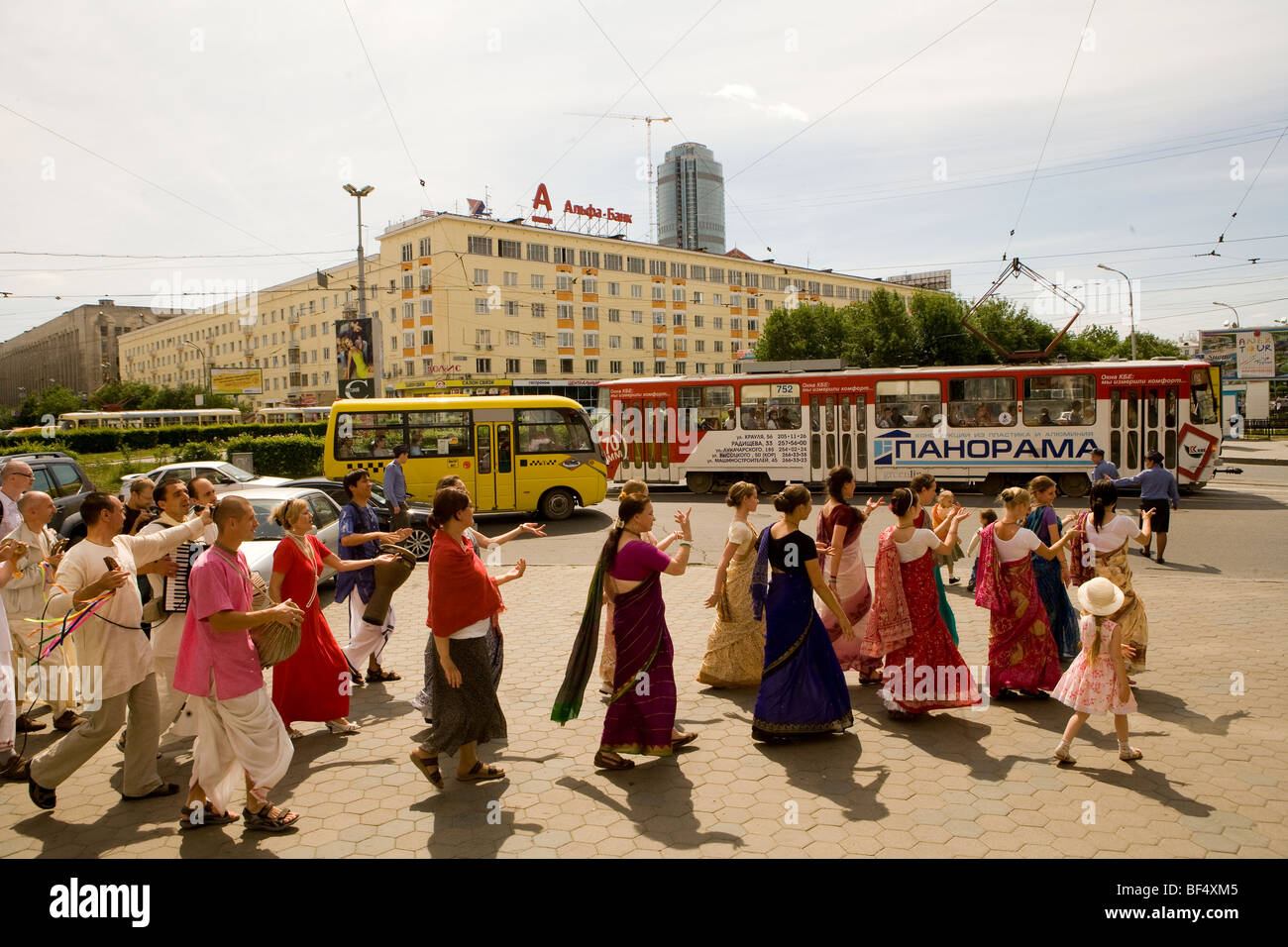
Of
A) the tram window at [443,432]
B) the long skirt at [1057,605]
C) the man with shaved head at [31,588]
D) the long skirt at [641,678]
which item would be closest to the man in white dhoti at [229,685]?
the man with shaved head at [31,588]

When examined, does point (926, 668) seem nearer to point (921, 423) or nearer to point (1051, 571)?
point (1051, 571)

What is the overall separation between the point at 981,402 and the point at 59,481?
61.4 feet

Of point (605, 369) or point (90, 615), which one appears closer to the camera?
point (90, 615)

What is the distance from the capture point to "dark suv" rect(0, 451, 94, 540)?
12617mm

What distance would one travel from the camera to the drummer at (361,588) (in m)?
7.04

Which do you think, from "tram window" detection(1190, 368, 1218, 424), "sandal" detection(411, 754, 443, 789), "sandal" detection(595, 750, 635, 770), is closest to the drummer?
"sandal" detection(411, 754, 443, 789)

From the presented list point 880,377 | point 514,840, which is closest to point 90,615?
point 514,840

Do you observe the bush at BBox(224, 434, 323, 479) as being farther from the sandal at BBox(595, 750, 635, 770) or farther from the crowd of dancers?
the sandal at BBox(595, 750, 635, 770)

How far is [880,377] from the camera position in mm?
21125

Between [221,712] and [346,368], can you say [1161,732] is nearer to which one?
[221,712]

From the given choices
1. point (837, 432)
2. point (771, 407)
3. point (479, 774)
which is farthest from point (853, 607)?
point (771, 407)

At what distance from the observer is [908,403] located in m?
20.9

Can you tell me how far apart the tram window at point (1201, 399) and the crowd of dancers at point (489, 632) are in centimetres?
1489

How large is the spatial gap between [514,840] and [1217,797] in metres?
3.76
